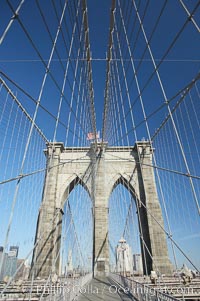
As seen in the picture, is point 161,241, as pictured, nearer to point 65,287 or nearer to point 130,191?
point 130,191

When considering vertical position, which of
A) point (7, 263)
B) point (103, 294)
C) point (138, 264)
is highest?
point (138, 264)

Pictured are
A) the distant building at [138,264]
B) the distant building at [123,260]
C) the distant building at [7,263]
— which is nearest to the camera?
the distant building at [7,263]

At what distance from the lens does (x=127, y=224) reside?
1714 cm

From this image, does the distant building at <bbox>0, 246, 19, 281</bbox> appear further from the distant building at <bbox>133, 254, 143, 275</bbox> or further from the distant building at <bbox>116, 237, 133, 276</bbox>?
the distant building at <bbox>133, 254, 143, 275</bbox>

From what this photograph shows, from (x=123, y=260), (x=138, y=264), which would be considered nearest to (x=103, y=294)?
(x=123, y=260)

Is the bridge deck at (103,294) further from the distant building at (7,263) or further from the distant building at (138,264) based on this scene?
the distant building at (138,264)

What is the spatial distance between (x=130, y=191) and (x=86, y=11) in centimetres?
1333

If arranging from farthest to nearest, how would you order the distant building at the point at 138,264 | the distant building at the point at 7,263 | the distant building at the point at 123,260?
the distant building at the point at 138,264
the distant building at the point at 123,260
the distant building at the point at 7,263

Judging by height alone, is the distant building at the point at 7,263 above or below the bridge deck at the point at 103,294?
above

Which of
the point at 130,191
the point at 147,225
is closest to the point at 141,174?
the point at 130,191

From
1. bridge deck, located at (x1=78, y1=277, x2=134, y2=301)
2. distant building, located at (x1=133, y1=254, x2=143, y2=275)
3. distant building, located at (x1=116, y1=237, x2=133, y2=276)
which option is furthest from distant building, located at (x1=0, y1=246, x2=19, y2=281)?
distant building, located at (x1=133, y1=254, x2=143, y2=275)

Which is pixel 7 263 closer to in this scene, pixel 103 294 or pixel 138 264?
pixel 103 294

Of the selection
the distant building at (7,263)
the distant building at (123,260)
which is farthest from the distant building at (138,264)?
the distant building at (7,263)

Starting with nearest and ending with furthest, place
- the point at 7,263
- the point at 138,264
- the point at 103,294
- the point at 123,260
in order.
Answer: the point at 103,294, the point at 7,263, the point at 123,260, the point at 138,264
